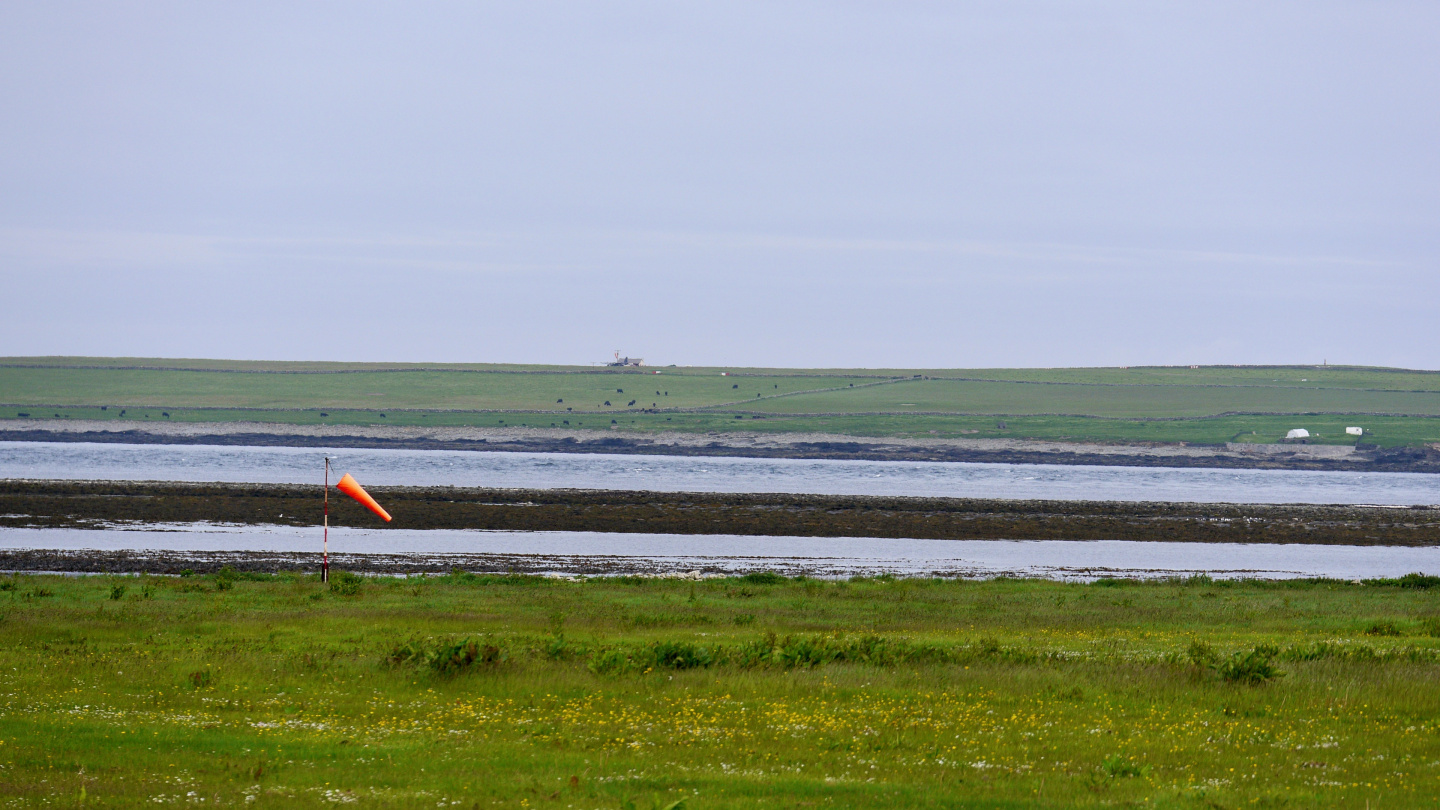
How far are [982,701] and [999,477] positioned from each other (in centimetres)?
7824

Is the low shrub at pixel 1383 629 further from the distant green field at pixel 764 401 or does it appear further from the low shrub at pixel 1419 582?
the distant green field at pixel 764 401

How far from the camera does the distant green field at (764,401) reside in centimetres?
13262

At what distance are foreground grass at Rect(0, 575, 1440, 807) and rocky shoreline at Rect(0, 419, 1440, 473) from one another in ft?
291

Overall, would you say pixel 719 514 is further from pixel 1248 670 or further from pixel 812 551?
pixel 1248 670

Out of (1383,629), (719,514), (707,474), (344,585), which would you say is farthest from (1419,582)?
(707,474)

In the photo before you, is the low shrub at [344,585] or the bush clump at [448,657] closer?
the bush clump at [448,657]

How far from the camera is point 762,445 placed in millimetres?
120562

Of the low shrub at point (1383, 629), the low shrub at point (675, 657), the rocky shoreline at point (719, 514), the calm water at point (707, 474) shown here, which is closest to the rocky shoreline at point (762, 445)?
the calm water at point (707, 474)

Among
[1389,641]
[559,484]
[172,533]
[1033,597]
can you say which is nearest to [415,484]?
[559,484]

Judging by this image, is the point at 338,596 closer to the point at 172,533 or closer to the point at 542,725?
the point at 542,725

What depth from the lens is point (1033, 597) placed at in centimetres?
2955

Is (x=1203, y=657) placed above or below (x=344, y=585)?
above

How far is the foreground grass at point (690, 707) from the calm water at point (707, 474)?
158ft

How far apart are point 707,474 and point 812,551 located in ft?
139
